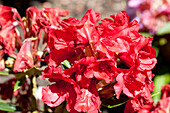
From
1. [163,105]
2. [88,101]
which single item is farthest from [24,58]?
[163,105]

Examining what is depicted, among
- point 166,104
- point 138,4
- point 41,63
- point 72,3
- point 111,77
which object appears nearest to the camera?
point 166,104

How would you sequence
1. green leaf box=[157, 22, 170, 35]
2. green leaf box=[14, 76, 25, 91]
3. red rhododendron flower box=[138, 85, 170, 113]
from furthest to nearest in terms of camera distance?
green leaf box=[157, 22, 170, 35] < green leaf box=[14, 76, 25, 91] < red rhododendron flower box=[138, 85, 170, 113]

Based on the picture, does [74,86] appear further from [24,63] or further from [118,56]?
[24,63]

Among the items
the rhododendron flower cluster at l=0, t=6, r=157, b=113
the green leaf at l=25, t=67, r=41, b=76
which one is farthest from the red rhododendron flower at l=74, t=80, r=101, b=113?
the green leaf at l=25, t=67, r=41, b=76

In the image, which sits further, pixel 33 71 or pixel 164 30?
pixel 164 30

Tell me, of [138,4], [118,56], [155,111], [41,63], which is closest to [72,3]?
[138,4]

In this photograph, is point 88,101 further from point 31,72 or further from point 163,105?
point 31,72

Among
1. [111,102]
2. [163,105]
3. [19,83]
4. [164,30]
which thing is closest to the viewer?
[163,105]

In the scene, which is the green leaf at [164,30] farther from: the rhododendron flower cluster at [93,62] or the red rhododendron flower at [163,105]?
the red rhododendron flower at [163,105]

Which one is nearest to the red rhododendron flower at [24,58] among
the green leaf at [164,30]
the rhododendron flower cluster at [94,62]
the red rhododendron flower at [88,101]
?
the rhododendron flower cluster at [94,62]

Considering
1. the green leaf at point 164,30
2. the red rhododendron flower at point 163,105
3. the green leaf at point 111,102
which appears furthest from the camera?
the green leaf at point 164,30

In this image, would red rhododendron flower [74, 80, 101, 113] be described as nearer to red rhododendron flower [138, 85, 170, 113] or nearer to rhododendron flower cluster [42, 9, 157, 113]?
rhododendron flower cluster [42, 9, 157, 113]

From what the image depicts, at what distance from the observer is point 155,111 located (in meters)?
0.70

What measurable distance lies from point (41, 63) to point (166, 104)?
634 millimetres
